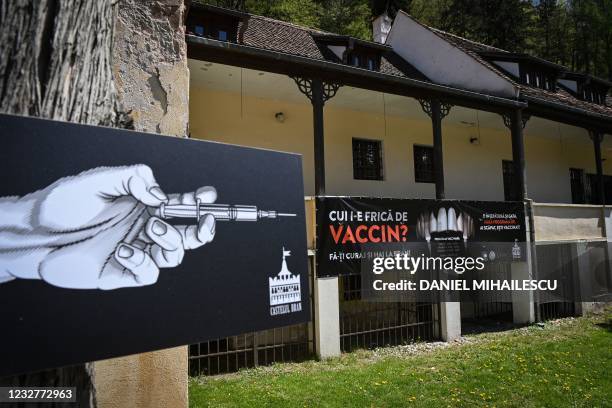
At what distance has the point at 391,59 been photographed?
16.7 metres

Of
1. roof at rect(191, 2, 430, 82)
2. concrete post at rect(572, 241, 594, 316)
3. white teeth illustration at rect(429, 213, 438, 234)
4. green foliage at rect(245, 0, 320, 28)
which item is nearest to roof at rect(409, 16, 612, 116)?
roof at rect(191, 2, 430, 82)

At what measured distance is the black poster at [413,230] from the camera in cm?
956

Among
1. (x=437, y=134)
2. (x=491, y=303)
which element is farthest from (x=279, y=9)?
(x=491, y=303)

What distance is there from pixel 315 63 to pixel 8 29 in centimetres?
889

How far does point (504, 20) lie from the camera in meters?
26.1

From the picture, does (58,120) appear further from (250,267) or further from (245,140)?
(245,140)

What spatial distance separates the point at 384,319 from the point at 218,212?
10263mm

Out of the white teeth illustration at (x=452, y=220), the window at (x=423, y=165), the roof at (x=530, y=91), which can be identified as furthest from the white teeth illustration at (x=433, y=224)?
the roof at (x=530, y=91)

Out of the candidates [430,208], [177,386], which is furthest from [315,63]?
[177,386]

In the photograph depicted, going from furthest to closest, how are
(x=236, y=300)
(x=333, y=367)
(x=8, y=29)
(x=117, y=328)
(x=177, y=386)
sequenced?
(x=333, y=367) → (x=177, y=386) → (x=236, y=300) → (x=117, y=328) → (x=8, y=29)

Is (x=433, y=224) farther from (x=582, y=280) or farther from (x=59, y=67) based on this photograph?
(x=59, y=67)

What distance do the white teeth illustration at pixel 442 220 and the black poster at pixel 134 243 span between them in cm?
927

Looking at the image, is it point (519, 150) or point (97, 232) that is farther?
point (519, 150)

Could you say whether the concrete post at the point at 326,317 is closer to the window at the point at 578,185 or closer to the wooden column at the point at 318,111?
the wooden column at the point at 318,111
